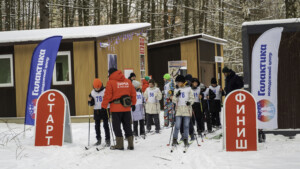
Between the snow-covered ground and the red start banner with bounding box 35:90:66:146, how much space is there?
0.28 m

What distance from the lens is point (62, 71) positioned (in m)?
16.6

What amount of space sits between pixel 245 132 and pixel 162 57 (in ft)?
47.1

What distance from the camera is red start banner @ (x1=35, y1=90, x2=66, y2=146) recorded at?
995 cm

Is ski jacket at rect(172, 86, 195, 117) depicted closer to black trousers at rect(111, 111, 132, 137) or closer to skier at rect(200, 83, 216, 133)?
black trousers at rect(111, 111, 132, 137)

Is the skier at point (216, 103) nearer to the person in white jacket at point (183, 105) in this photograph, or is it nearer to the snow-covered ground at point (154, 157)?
the snow-covered ground at point (154, 157)

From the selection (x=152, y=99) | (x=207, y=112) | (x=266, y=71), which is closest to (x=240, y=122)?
(x=266, y=71)

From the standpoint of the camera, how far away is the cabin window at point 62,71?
54.0 feet

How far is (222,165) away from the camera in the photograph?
7.54 metres

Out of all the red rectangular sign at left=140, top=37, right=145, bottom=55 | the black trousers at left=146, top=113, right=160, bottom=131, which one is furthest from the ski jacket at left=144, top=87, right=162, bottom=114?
the red rectangular sign at left=140, top=37, right=145, bottom=55

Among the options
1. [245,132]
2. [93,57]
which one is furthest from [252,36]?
[93,57]

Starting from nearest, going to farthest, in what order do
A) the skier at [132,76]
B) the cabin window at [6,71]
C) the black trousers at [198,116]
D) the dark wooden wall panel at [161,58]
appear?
the black trousers at [198,116] → the skier at [132,76] → the cabin window at [6,71] → the dark wooden wall panel at [161,58]

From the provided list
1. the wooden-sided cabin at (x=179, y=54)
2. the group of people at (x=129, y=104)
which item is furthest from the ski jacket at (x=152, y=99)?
the wooden-sided cabin at (x=179, y=54)

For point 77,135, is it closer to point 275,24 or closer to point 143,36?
point 275,24

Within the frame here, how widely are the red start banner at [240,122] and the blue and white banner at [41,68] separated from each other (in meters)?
5.07
